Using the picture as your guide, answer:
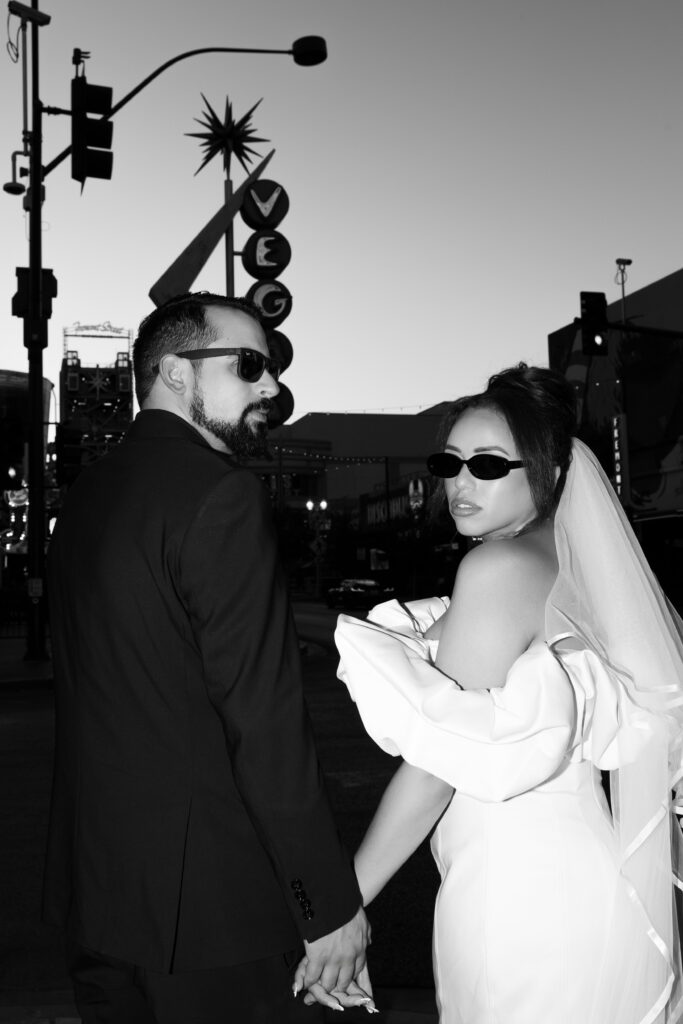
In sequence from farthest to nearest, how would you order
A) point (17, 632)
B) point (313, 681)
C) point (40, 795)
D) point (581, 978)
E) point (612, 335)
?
point (612, 335), point (17, 632), point (313, 681), point (40, 795), point (581, 978)

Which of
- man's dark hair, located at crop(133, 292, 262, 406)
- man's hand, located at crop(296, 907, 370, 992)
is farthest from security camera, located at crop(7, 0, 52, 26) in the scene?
man's hand, located at crop(296, 907, 370, 992)

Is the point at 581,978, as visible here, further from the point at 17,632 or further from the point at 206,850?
the point at 17,632

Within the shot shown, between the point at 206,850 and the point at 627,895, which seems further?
the point at 627,895

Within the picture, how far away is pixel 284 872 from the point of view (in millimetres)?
1928

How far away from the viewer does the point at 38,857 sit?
5781 mm

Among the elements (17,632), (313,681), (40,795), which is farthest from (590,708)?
(17,632)

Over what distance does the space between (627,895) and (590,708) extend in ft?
1.35

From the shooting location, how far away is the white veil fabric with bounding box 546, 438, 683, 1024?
2.14 m

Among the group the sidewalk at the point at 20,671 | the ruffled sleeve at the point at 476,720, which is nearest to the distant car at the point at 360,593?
the sidewalk at the point at 20,671

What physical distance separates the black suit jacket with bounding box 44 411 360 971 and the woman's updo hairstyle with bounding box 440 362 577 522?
758mm

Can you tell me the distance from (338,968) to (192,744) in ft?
1.79

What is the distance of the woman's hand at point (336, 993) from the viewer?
201 centimetres

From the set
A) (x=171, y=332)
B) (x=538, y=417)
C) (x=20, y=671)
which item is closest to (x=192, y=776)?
(x=171, y=332)

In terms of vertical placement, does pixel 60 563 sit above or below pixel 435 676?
above
